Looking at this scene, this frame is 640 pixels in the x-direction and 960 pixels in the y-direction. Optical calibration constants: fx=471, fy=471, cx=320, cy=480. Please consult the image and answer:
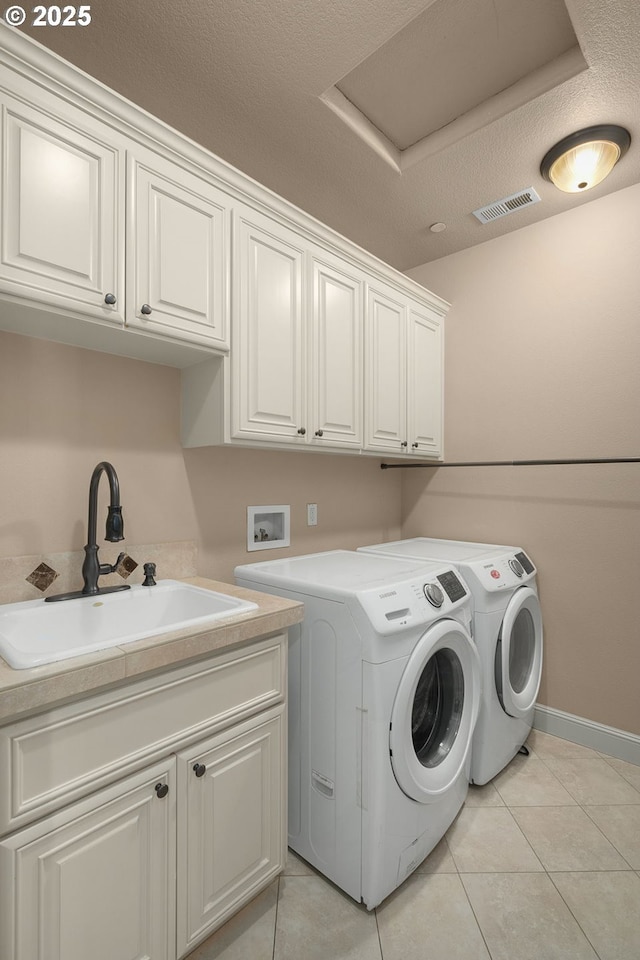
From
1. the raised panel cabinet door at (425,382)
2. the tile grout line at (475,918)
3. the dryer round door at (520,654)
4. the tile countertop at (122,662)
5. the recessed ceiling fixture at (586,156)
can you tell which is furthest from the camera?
the raised panel cabinet door at (425,382)

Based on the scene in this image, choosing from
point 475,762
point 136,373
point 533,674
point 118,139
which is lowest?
point 475,762

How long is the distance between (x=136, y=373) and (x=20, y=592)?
0.83 meters

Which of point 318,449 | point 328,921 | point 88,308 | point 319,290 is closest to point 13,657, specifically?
point 88,308

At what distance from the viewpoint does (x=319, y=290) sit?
2.01 meters

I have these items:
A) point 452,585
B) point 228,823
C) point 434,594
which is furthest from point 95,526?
point 452,585

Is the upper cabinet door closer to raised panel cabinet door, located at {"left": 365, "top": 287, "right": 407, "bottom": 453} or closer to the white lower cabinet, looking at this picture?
raised panel cabinet door, located at {"left": 365, "top": 287, "right": 407, "bottom": 453}

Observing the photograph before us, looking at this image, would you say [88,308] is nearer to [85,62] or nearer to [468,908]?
[85,62]

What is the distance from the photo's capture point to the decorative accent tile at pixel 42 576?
1.47 metres

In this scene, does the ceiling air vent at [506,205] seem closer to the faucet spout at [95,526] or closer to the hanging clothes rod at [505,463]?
the hanging clothes rod at [505,463]

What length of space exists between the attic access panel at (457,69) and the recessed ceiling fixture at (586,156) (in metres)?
0.31

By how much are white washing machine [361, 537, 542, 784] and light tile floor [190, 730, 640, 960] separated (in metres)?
0.24

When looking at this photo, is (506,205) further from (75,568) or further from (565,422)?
(75,568)

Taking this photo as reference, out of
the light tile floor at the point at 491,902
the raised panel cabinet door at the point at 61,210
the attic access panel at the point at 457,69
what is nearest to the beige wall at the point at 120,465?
A: the raised panel cabinet door at the point at 61,210

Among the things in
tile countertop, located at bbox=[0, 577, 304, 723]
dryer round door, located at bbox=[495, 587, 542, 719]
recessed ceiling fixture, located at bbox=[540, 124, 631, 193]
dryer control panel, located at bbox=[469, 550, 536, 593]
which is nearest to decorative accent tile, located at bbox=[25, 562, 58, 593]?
tile countertop, located at bbox=[0, 577, 304, 723]
